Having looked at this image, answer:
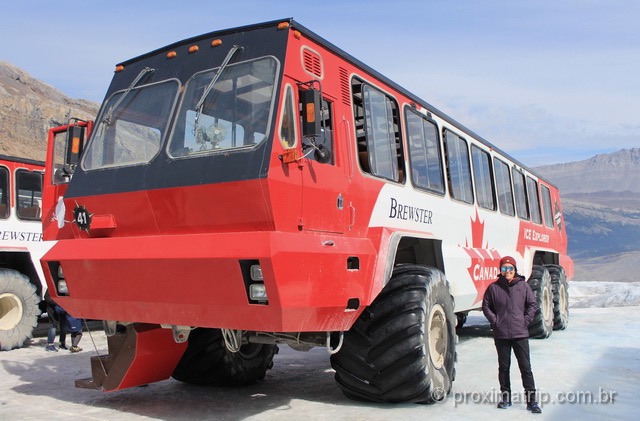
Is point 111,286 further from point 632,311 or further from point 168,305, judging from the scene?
point 632,311

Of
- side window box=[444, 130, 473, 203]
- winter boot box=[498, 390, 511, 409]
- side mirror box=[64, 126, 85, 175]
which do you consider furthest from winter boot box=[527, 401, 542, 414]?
side mirror box=[64, 126, 85, 175]

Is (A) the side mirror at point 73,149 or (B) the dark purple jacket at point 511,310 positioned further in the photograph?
(A) the side mirror at point 73,149

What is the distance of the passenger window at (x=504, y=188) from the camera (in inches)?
412

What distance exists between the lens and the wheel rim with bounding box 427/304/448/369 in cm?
618

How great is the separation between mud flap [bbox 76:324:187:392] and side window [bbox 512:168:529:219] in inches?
295

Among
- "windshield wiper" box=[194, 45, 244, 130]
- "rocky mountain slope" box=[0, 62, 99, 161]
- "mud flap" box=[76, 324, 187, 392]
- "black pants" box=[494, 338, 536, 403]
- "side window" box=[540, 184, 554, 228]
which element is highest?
"rocky mountain slope" box=[0, 62, 99, 161]

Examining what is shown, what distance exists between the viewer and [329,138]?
5.38 metres

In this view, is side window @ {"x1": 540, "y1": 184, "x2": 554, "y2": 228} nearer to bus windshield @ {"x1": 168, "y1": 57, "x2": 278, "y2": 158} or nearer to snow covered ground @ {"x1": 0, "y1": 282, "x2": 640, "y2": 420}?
snow covered ground @ {"x1": 0, "y1": 282, "x2": 640, "y2": 420}

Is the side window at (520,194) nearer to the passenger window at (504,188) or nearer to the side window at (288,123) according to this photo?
the passenger window at (504,188)

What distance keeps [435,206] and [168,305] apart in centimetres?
349

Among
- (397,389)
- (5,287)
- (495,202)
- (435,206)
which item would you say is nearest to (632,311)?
(495,202)

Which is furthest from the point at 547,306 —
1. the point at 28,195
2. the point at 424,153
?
the point at 28,195

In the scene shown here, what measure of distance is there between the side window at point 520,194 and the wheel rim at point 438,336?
5.64 m

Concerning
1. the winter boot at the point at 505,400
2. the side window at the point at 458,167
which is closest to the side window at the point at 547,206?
the side window at the point at 458,167
